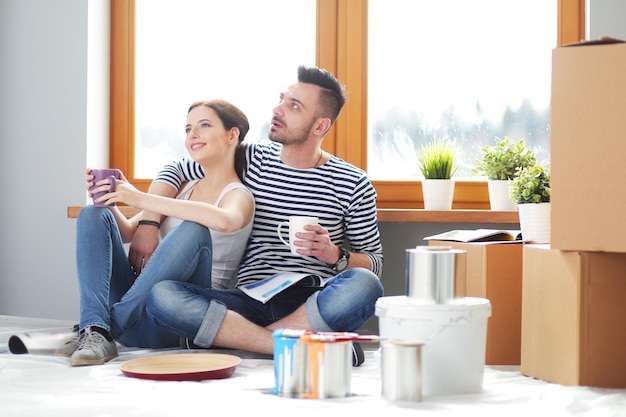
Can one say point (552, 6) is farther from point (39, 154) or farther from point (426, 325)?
point (39, 154)

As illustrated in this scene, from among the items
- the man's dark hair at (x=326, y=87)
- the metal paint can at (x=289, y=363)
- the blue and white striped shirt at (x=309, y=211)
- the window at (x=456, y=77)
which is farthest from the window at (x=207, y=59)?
the metal paint can at (x=289, y=363)

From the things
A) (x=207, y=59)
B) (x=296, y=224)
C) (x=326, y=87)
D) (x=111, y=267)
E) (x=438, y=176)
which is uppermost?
(x=207, y=59)

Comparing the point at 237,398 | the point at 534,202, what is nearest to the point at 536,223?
the point at 534,202

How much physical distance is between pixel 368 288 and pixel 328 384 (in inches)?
19.3

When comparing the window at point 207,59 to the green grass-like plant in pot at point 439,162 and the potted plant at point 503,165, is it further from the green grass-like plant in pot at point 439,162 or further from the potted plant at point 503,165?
the potted plant at point 503,165

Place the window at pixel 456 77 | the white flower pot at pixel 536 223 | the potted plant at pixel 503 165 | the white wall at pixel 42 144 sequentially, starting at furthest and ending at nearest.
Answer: the white wall at pixel 42 144, the window at pixel 456 77, the potted plant at pixel 503 165, the white flower pot at pixel 536 223

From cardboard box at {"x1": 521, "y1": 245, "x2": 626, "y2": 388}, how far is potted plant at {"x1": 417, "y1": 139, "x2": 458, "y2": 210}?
0.73 m

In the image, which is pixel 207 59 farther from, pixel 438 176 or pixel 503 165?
pixel 503 165

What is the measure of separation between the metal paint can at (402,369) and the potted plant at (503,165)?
105cm

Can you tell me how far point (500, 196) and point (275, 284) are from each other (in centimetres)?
82

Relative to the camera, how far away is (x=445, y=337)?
1.75 meters

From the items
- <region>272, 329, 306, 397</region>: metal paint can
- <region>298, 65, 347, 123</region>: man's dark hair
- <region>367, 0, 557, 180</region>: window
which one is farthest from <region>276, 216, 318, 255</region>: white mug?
<region>367, 0, 557, 180</region>: window

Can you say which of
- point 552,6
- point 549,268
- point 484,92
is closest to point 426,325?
point 549,268

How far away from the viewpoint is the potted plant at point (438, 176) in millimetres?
2635
